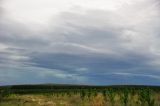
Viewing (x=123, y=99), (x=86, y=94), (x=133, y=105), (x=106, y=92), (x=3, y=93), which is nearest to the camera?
(x=123, y=99)

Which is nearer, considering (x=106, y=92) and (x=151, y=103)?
(x=151, y=103)

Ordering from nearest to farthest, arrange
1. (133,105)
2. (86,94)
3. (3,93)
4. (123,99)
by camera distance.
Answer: (123,99)
(133,105)
(86,94)
(3,93)

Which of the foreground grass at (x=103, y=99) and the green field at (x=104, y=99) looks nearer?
the foreground grass at (x=103, y=99)

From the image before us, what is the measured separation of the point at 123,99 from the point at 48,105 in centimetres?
1387

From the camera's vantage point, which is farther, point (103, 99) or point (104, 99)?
point (103, 99)

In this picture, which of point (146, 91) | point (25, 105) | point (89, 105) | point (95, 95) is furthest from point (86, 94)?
point (146, 91)

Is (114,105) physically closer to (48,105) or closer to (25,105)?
(48,105)

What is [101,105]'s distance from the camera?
59750mm

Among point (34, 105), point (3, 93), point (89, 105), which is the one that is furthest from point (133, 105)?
point (3, 93)

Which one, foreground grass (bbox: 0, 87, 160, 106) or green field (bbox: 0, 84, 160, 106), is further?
green field (bbox: 0, 84, 160, 106)

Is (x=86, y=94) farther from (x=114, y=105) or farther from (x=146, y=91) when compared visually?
(x=146, y=91)

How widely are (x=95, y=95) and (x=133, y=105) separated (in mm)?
21144

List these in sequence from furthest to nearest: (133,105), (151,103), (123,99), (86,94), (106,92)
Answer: (86,94) < (106,92) < (133,105) < (123,99) < (151,103)

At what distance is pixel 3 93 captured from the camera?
84.2m
